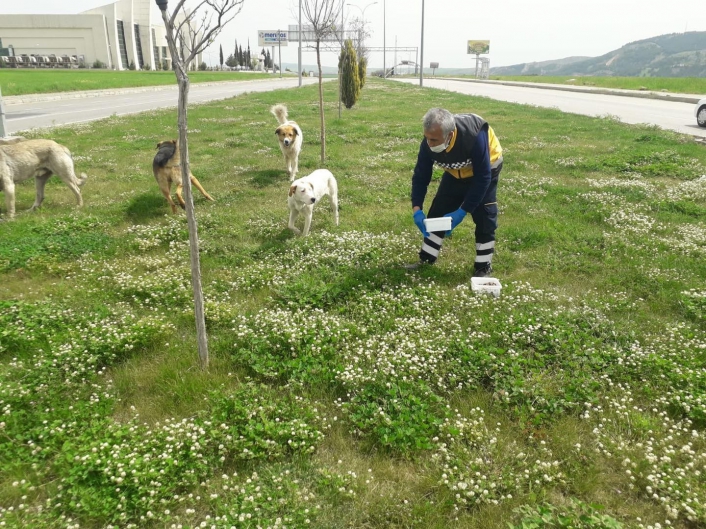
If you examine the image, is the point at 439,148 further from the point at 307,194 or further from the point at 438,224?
the point at 307,194

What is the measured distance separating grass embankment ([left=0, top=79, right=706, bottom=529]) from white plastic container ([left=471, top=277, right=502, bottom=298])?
0.18 metres

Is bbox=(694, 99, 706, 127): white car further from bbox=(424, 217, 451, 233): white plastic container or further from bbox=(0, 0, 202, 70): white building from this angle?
bbox=(0, 0, 202, 70): white building

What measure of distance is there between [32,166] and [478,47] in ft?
389

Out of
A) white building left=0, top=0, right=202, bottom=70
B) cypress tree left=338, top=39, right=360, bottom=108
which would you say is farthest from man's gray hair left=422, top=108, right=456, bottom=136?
white building left=0, top=0, right=202, bottom=70

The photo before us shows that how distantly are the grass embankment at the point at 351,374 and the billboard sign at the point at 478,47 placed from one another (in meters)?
113

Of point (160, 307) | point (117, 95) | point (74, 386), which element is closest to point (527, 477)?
point (74, 386)

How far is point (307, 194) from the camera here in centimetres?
643

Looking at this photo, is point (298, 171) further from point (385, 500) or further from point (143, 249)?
point (385, 500)

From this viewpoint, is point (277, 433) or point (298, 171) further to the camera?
point (298, 171)

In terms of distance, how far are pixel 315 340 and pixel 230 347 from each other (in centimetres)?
85

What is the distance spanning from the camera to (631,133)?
14883 millimetres

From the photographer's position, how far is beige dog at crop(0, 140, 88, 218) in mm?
7254

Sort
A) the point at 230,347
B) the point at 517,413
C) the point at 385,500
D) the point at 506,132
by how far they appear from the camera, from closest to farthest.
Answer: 1. the point at 385,500
2. the point at 517,413
3. the point at 230,347
4. the point at 506,132

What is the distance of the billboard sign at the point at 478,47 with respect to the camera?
4134 inches
